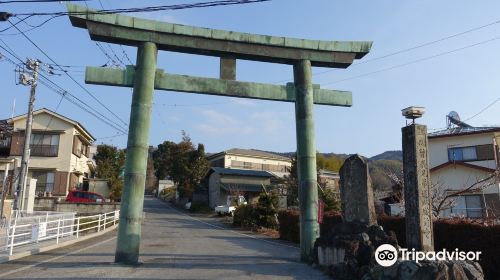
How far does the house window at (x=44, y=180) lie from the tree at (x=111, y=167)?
713 cm

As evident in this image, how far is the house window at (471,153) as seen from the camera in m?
27.2

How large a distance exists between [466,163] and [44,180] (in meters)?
35.8

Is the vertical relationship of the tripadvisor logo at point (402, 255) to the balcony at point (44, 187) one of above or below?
below

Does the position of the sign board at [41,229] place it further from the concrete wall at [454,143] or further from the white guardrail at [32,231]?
the concrete wall at [454,143]

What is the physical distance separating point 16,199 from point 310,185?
1821 cm

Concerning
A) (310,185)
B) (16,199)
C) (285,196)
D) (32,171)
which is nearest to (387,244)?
(310,185)

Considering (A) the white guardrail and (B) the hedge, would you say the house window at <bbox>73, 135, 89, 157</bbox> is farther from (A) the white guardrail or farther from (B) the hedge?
(B) the hedge

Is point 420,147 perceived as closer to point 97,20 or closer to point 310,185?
point 310,185

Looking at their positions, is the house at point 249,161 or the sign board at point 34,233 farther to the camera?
the house at point 249,161

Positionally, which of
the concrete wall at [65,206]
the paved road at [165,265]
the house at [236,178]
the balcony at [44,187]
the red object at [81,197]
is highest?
the house at [236,178]

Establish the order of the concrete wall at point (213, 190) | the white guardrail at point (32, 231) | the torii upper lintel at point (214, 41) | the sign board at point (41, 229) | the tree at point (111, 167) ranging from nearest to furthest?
the torii upper lintel at point (214, 41), the white guardrail at point (32, 231), the sign board at point (41, 229), the tree at point (111, 167), the concrete wall at point (213, 190)

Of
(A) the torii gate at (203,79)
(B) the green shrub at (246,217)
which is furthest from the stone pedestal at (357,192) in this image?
(B) the green shrub at (246,217)

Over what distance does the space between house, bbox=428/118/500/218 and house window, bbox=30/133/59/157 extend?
33.3 meters

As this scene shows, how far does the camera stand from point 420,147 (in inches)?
387
